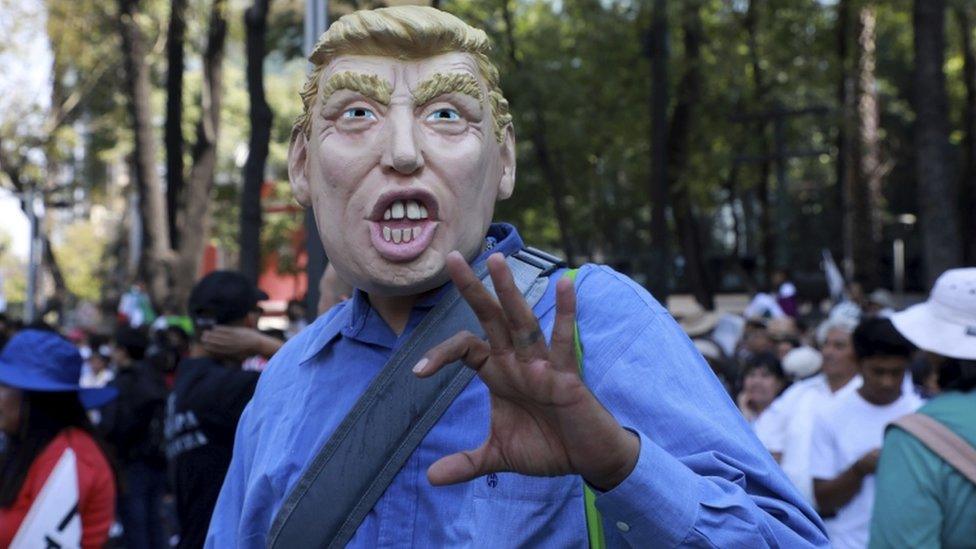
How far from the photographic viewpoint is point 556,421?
2.03m

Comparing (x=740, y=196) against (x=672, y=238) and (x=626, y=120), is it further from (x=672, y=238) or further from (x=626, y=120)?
(x=626, y=120)

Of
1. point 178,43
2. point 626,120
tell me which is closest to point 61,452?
point 178,43

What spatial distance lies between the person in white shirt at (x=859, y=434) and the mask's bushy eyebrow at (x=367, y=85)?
391 cm

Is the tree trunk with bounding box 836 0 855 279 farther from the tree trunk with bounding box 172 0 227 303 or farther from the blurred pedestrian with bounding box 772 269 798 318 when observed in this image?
the tree trunk with bounding box 172 0 227 303

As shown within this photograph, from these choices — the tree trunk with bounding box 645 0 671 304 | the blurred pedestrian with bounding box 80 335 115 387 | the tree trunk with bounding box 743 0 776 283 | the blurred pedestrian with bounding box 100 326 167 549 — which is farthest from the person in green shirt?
the tree trunk with bounding box 743 0 776 283

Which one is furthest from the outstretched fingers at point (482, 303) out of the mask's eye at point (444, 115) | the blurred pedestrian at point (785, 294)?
the blurred pedestrian at point (785, 294)

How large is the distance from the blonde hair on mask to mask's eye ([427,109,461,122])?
108mm

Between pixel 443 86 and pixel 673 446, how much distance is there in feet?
2.53

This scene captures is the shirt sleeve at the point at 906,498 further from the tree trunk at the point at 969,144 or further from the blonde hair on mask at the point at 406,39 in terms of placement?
the tree trunk at the point at 969,144

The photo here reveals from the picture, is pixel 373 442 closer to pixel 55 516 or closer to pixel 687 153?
pixel 55 516

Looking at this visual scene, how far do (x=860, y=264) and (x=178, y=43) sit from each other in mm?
11948

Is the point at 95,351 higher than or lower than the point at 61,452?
lower

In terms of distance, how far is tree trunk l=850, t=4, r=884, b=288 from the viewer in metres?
25.6

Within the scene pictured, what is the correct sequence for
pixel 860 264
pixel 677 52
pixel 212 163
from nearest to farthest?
pixel 212 163
pixel 860 264
pixel 677 52
